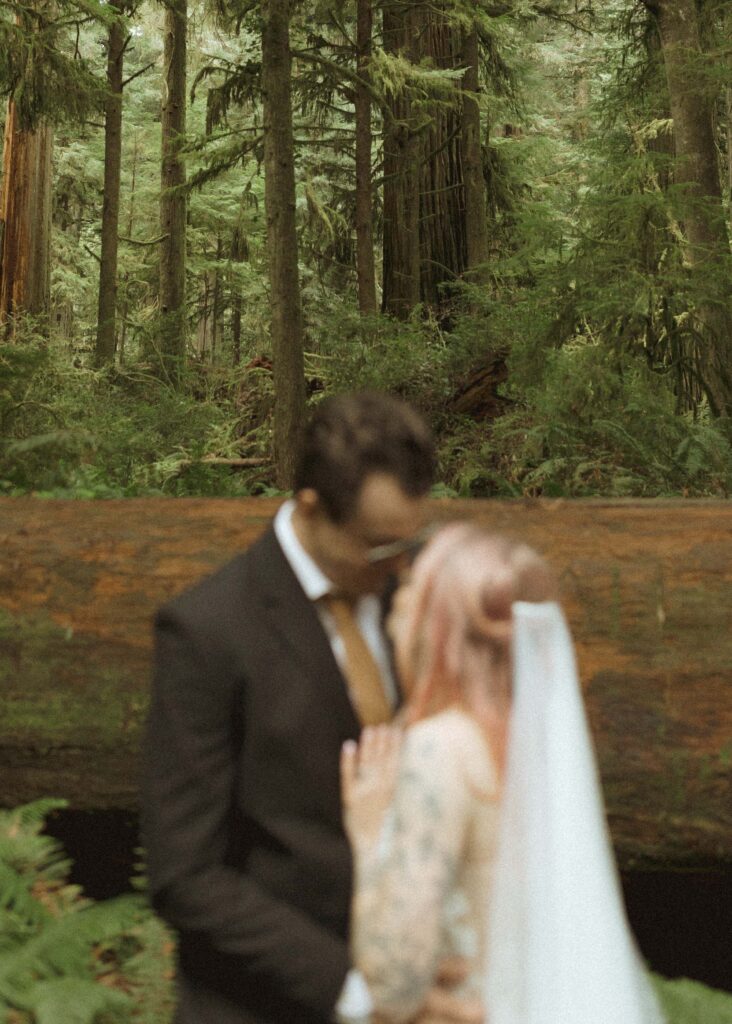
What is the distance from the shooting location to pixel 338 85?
17.4m

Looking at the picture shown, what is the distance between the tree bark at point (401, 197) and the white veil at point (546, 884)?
1734cm

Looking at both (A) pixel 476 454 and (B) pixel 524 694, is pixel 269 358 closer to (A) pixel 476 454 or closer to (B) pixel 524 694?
(A) pixel 476 454

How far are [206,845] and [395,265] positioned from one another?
18578mm

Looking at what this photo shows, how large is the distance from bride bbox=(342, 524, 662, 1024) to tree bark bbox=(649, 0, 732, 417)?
26.4ft

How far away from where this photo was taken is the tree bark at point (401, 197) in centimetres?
1903

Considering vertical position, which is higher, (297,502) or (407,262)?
(407,262)

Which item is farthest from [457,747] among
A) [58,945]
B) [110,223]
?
[110,223]

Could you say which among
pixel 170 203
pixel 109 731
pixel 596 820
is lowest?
pixel 109 731

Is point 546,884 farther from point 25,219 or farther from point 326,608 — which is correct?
point 25,219

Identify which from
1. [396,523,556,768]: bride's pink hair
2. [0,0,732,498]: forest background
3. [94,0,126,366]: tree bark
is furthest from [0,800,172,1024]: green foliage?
[94,0,126,366]: tree bark

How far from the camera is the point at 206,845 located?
184 cm

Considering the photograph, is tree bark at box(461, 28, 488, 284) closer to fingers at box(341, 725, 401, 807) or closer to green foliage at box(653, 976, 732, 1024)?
green foliage at box(653, 976, 732, 1024)

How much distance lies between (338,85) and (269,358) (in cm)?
449

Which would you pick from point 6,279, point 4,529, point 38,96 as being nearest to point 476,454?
point 38,96
